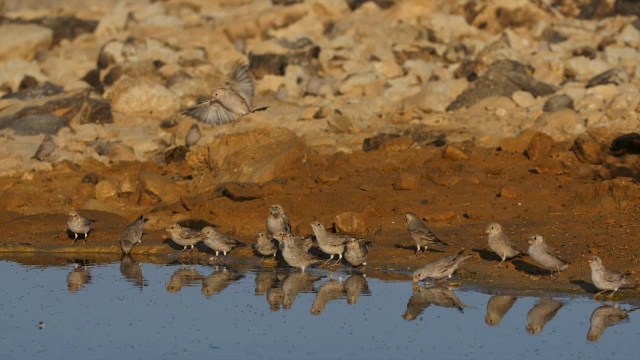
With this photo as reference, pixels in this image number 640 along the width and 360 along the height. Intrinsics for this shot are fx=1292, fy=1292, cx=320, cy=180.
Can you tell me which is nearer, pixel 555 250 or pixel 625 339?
pixel 625 339

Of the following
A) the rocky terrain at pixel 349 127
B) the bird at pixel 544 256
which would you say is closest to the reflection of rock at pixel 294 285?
the rocky terrain at pixel 349 127

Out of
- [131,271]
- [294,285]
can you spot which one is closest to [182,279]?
[131,271]

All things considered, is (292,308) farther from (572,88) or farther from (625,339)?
(572,88)

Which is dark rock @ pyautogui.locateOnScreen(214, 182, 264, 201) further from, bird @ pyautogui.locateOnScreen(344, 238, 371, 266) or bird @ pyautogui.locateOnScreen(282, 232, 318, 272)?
bird @ pyautogui.locateOnScreen(344, 238, 371, 266)

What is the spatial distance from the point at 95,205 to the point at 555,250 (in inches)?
324

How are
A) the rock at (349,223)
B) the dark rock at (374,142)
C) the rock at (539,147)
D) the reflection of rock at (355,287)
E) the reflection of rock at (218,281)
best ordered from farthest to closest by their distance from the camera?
the dark rock at (374,142), the rock at (539,147), the rock at (349,223), the reflection of rock at (218,281), the reflection of rock at (355,287)

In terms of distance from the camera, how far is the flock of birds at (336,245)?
15062 millimetres

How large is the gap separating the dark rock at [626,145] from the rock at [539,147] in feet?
3.55

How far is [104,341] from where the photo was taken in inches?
514

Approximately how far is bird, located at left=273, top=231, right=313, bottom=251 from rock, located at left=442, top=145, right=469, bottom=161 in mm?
5529

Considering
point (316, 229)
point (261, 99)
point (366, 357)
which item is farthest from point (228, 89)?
point (261, 99)

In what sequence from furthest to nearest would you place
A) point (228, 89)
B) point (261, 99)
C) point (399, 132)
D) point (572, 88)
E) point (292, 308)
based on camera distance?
point (261, 99), point (572, 88), point (399, 132), point (228, 89), point (292, 308)

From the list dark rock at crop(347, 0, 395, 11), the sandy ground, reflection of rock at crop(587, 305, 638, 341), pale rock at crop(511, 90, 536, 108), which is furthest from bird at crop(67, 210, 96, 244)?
dark rock at crop(347, 0, 395, 11)

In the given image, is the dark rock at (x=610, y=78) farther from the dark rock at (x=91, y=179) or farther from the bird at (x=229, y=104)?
the dark rock at (x=91, y=179)
